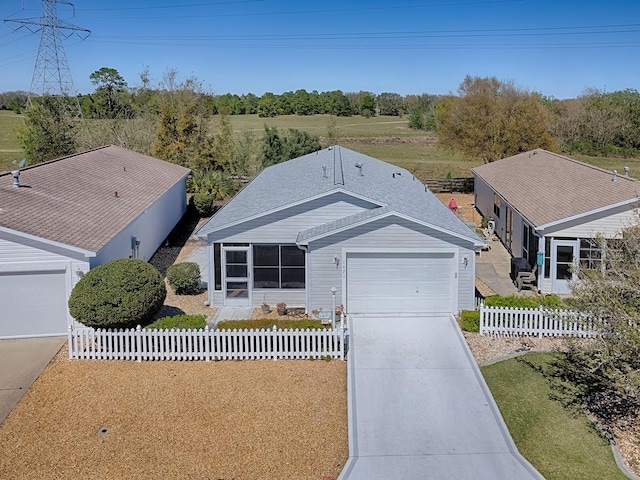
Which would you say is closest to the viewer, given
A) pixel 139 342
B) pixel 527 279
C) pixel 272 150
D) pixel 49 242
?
pixel 139 342

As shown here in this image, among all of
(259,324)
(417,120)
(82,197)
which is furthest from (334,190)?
(417,120)

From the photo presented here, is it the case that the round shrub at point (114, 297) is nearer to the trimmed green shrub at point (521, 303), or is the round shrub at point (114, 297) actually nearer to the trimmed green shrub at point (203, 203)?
the trimmed green shrub at point (521, 303)

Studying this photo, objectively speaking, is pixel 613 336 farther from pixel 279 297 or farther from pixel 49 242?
pixel 49 242

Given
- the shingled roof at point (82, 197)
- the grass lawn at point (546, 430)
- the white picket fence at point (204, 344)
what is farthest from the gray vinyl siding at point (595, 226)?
the shingled roof at point (82, 197)

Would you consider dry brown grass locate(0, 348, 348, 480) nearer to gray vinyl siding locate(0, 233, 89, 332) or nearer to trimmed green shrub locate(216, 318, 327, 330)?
trimmed green shrub locate(216, 318, 327, 330)

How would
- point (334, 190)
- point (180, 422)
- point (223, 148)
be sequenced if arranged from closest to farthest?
1. point (180, 422)
2. point (334, 190)
3. point (223, 148)

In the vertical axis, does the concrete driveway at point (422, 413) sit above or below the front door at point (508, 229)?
below

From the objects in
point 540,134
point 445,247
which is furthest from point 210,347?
point 540,134
